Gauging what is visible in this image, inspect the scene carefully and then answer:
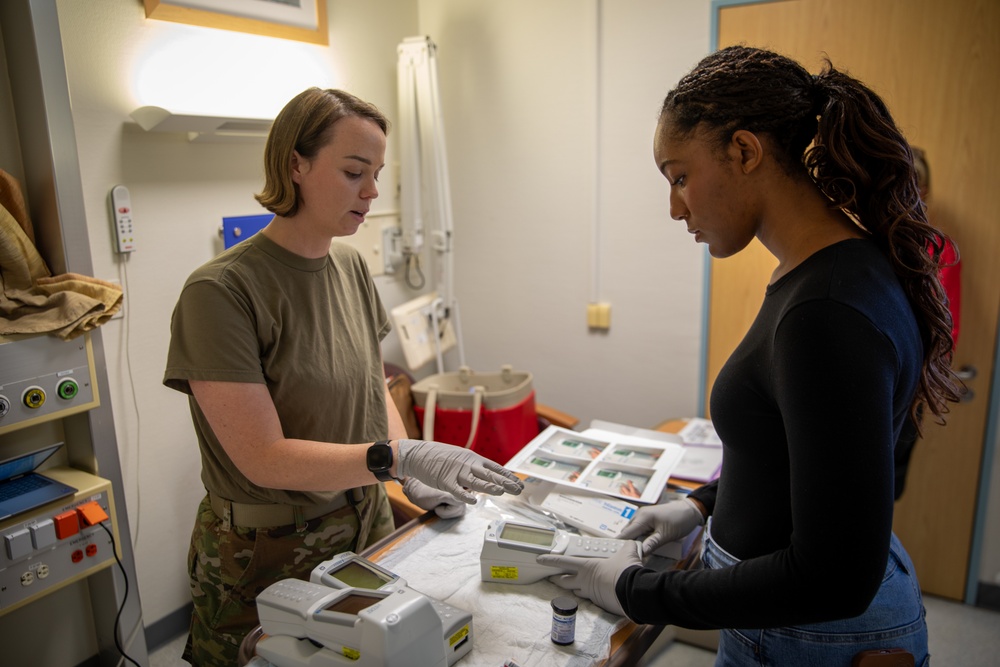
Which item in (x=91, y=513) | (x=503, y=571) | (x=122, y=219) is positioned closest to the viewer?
(x=503, y=571)

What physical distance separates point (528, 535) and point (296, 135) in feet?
2.92

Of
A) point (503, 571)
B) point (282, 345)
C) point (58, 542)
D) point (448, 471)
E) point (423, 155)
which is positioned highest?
point (423, 155)

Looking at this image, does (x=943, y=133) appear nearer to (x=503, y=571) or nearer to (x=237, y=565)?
(x=503, y=571)

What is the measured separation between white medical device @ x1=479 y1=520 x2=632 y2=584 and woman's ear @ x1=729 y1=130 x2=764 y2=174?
71 centimetres

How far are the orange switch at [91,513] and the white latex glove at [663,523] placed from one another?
129 cm

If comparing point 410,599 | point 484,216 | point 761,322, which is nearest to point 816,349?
point 761,322

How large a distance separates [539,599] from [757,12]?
2241mm

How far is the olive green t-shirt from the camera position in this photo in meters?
1.22

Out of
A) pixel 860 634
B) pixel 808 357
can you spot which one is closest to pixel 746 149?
pixel 808 357

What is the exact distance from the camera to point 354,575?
1163 mm

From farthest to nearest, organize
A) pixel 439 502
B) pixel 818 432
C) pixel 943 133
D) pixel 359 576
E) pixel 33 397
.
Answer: pixel 943 133
pixel 33 397
pixel 439 502
pixel 359 576
pixel 818 432

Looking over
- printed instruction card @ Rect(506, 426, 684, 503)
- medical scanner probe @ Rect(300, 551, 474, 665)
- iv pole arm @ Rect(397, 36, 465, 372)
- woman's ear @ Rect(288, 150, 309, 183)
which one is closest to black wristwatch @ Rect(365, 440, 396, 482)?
medical scanner probe @ Rect(300, 551, 474, 665)

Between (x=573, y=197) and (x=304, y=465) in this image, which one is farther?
(x=573, y=197)

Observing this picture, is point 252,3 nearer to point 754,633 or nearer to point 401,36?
point 401,36
